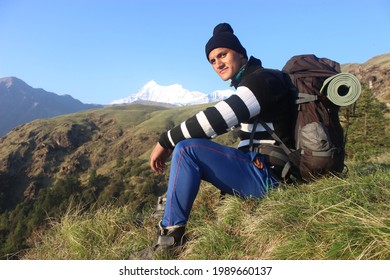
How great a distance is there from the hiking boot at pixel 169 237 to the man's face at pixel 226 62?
2.08 metres

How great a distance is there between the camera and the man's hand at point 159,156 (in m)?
3.80

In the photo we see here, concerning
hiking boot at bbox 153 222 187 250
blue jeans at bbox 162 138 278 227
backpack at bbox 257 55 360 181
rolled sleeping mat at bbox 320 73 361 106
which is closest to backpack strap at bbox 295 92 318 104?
backpack at bbox 257 55 360 181

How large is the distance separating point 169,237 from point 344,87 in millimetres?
2542

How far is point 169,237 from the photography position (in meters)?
3.29

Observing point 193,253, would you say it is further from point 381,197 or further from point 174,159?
point 381,197

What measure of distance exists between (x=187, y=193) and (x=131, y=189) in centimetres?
8304

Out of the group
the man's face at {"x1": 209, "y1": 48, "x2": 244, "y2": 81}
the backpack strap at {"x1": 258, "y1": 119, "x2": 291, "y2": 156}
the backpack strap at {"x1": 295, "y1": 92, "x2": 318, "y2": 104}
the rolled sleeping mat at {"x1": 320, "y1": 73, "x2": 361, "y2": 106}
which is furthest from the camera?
the man's face at {"x1": 209, "y1": 48, "x2": 244, "y2": 81}

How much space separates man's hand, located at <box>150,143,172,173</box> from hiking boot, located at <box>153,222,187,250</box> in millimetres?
895

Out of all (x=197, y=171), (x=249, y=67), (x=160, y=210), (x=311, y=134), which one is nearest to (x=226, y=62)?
(x=249, y=67)

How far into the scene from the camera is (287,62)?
4.14 metres

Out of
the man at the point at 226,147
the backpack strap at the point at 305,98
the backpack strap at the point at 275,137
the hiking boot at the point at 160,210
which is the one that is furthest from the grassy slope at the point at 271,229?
the backpack strap at the point at 305,98

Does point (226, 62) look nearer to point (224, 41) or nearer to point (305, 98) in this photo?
point (224, 41)

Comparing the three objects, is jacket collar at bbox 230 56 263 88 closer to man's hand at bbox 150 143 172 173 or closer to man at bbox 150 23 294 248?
man at bbox 150 23 294 248

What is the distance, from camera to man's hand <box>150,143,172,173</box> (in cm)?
380
